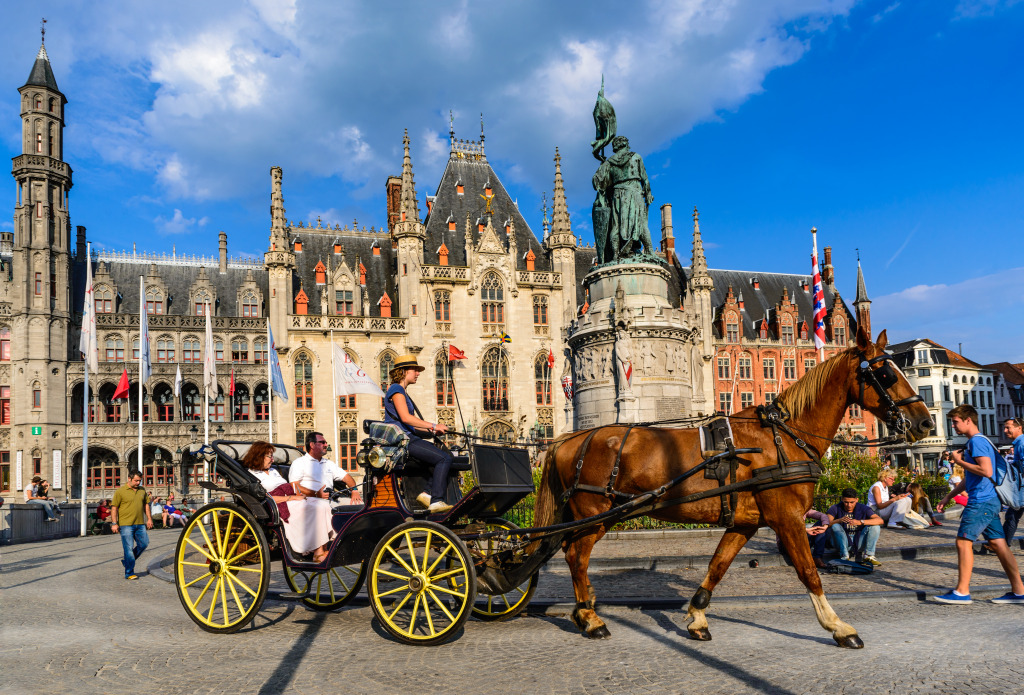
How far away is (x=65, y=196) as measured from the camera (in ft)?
134

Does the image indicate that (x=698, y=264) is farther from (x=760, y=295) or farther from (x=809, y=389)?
(x=809, y=389)

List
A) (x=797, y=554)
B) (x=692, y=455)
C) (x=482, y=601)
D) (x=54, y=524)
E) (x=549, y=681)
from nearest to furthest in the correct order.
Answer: (x=549, y=681)
(x=797, y=554)
(x=692, y=455)
(x=482, y=601)
(x=54, y=524)

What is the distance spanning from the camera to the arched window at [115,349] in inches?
1610

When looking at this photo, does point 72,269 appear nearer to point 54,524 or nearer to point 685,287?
point 54,524

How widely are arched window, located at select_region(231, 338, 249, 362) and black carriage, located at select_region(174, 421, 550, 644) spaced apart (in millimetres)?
37097

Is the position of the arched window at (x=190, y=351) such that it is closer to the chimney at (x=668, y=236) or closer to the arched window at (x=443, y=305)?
the arched window at (x=443, y=305)

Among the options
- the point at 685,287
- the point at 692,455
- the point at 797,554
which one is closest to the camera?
the point at 797,554

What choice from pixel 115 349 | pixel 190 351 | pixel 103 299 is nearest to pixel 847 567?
pixel 190 351

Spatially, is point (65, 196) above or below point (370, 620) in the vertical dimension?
above

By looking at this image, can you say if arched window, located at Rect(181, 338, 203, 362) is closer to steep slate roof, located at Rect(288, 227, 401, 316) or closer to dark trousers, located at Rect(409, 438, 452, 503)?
steep slate roof, located at Rect(288, 227, 401, 316)

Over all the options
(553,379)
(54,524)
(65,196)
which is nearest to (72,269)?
(65,196)

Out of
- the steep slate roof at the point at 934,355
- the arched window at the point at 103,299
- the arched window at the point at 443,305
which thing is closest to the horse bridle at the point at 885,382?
the arched window at the point at 443,305

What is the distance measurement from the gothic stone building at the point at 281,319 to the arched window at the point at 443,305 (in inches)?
3.2

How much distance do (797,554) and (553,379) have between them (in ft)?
125
